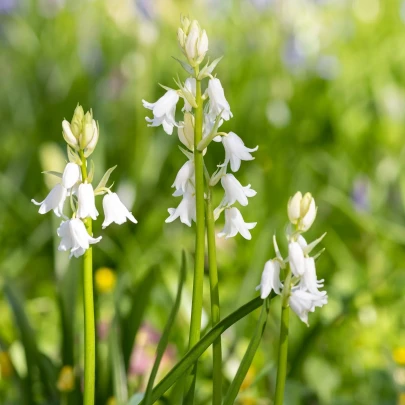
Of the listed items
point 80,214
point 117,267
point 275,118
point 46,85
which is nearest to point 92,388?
point 80,214

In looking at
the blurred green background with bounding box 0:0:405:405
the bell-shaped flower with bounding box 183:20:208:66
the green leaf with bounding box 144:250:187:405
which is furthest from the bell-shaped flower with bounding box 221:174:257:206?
the blurred green background with bounding box 0:0:405:405

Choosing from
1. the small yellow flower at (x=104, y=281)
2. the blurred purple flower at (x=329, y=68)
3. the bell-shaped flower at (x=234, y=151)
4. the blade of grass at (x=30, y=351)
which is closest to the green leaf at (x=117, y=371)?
the blade of grass at (x=30, y=351)

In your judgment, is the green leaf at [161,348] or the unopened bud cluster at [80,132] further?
the green leaf at [161,348]

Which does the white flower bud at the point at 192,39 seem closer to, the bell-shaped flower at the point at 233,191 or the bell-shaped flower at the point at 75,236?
the bell-shaped flower at the point at 233,191

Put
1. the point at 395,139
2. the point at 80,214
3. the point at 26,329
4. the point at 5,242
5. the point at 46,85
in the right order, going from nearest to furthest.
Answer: the point at 80,214, the point at 26,329, the point at 5,242, the point at 395,139, the point at 46,85

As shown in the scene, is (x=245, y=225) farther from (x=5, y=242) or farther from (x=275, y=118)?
(x=275, y=118)

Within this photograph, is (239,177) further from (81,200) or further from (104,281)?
(81,200)

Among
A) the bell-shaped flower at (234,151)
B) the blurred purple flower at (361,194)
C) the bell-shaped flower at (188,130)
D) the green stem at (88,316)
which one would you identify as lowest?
the green stem at (88,316)
